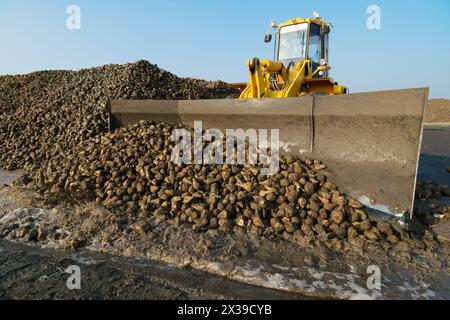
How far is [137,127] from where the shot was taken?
511 centimetres

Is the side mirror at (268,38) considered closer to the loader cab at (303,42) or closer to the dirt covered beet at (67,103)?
the loader cab at (303,42)

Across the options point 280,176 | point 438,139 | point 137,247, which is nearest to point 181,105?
point 280,176

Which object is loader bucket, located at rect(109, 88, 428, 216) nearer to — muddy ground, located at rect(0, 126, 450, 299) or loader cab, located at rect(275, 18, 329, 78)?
muddy ground, located at rect(0, 126, 450, 299)

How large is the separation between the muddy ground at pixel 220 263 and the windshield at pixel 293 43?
4.44 metres

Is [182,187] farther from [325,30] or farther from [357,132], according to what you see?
[325,30]

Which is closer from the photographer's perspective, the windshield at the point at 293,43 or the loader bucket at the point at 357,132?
the loader bucket at the point at 357,132

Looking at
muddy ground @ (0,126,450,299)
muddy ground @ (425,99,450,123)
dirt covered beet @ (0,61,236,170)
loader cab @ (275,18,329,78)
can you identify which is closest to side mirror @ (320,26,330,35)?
loader cab @ (275,18,329,78)

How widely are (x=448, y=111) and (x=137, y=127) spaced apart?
23.3 metres

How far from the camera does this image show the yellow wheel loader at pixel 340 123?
327 cm

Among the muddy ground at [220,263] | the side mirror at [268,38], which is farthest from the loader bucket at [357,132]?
the side mirror at [268,38]

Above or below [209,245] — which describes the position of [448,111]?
above

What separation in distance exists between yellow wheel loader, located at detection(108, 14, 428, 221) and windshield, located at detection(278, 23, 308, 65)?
46.7 inches

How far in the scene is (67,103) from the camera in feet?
23.8

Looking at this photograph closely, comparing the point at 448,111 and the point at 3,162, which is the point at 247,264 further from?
the point at 448,111
